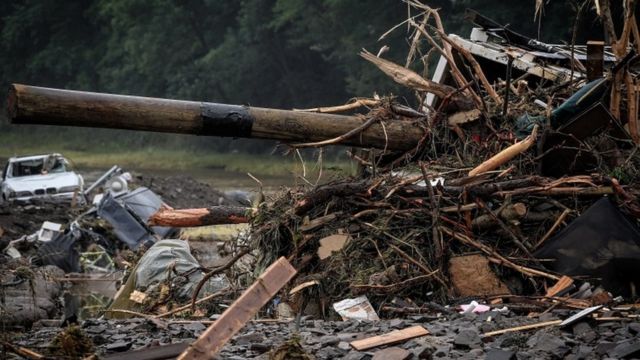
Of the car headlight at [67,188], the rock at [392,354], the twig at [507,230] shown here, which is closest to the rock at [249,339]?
the rock at [392,354]

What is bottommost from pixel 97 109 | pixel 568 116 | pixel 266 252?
pixel 266 252

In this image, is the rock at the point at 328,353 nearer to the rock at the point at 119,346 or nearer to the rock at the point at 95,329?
the rock at the point at 119,346

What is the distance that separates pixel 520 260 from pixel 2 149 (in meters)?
54.1

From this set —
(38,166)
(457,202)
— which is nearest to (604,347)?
(457,202)

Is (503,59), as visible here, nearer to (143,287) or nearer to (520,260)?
(520,260)

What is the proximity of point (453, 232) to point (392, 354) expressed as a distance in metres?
2.82

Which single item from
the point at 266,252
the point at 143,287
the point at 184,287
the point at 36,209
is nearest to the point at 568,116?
the point at 266,252

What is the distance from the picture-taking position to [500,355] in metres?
5.57

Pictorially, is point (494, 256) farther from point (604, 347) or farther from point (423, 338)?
point (604, 347)

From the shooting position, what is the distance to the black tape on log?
825 cm

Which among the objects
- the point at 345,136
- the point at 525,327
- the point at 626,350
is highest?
the point at 345,136

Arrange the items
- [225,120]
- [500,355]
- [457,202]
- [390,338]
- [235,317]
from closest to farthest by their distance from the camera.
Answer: [235,317], [500,355], [390,338], [225,120], [457,202]

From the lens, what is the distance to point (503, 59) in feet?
35.6

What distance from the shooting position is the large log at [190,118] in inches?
297
